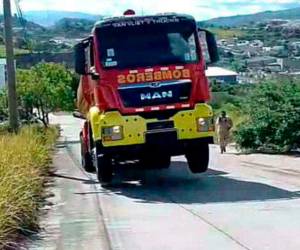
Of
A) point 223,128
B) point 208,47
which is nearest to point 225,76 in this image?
point 223,128

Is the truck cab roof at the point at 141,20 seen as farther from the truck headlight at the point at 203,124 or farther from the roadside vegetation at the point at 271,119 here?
the roadside vegetation at the point at 271,119

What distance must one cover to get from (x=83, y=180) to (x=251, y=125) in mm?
10656

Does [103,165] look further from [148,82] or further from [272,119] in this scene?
[272,119]

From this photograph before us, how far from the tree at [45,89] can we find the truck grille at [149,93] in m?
41.6

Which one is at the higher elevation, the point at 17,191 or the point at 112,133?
the point at 112,133

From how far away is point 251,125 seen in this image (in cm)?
3288

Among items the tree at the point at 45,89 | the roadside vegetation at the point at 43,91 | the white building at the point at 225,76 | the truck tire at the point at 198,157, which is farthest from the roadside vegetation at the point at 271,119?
the tree at the point at 45,89

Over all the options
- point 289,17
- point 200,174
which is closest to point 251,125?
point 200,174

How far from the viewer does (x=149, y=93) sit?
63.4 ft

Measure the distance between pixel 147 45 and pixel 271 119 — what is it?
13068mm

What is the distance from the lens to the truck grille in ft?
63.3

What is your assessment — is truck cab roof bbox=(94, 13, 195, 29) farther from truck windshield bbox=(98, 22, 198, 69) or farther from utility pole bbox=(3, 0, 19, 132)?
utility pole bbox=(3, 0, 19, 132)

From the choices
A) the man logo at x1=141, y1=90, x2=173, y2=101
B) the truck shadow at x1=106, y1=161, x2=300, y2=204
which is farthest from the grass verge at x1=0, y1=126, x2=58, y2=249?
the man logo at x1=141, y1=90, x2=173, y2=101

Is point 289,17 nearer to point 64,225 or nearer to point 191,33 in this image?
point 191,33
